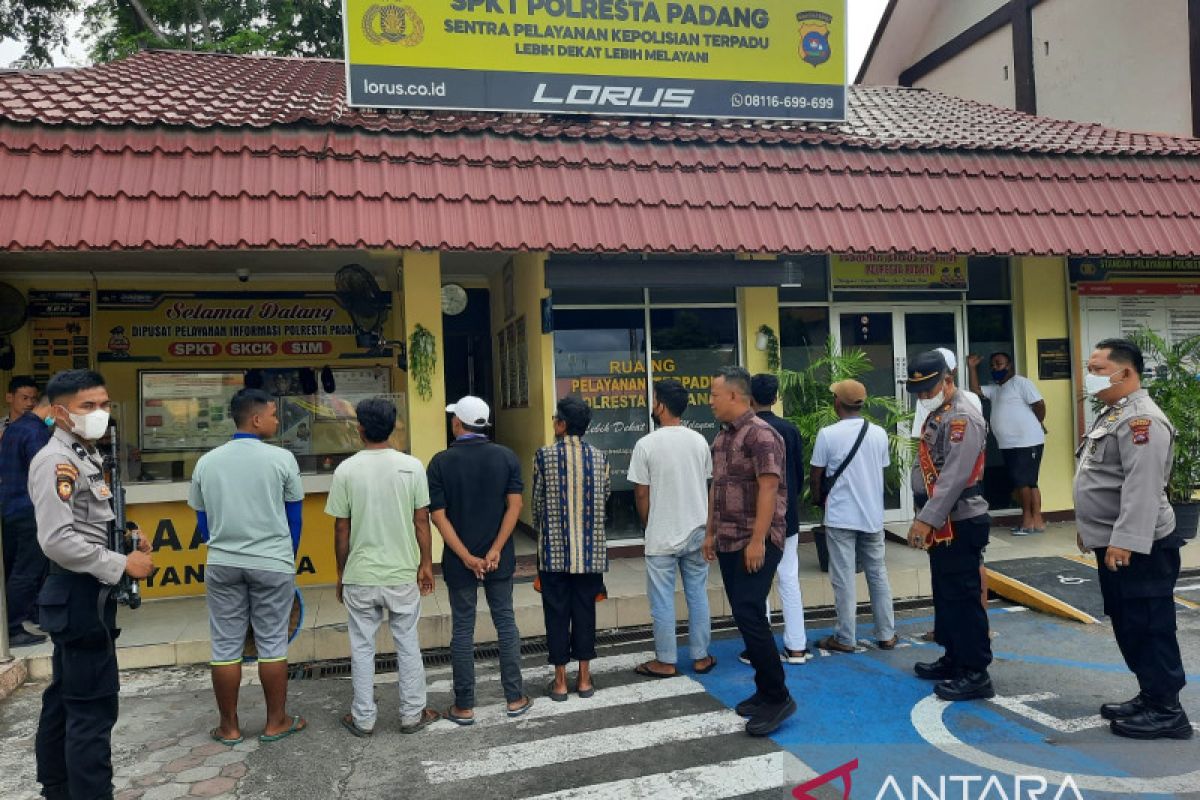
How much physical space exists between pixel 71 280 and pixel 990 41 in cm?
1549

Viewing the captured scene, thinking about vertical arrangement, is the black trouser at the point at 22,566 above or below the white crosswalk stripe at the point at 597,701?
above

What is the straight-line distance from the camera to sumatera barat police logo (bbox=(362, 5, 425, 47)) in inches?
332

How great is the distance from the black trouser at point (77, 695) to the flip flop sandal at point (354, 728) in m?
1.27

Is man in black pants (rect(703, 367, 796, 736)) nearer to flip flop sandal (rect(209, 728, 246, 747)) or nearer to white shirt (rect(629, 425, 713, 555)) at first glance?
white shirt (rect(629, 425, 713, 555))

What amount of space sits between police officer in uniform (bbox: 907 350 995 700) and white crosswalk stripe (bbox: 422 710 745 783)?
1.40m

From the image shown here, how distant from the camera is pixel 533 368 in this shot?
8938mm

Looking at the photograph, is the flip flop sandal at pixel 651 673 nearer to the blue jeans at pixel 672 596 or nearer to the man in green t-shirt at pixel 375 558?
the blue jeans at pixel 672 596

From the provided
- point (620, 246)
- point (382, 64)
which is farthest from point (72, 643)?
point (382, 64)

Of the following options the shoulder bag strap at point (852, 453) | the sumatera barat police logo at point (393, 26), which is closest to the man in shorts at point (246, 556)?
the shoulder bag strap at point (852, 453)

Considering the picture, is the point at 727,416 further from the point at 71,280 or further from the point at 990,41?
the point at 990,41

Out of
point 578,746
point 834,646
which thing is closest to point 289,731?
point 578,746

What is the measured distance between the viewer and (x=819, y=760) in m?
4.22

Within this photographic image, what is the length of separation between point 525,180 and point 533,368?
78.6 inches

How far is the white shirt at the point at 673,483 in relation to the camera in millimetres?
5512
